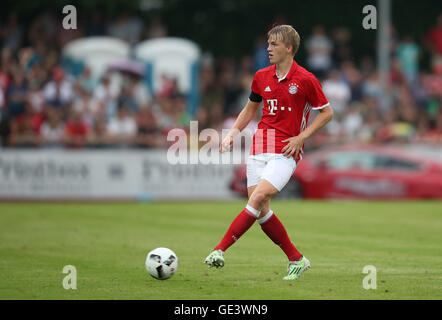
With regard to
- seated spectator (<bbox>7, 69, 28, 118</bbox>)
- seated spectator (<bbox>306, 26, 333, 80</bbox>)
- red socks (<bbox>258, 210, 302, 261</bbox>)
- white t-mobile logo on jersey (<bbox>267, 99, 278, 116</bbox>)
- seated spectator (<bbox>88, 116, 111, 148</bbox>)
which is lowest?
red socks (<bbox>258, 210, 302, 261</bbox>)

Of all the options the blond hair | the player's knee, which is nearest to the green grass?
the player's knee

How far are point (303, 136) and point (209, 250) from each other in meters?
3.23

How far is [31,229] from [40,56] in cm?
1152

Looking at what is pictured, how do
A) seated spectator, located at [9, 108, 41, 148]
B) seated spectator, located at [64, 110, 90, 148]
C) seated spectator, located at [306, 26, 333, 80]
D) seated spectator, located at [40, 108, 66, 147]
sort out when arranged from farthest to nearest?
seated spectator, located at [306, 26, 333, 80], seated spectator, located at [64, 110, 90, 148], seated spectator, located at [40, 108, 66, 147], seated spectator, located at [9, 108, 41, 148]

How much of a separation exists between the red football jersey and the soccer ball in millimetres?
1470

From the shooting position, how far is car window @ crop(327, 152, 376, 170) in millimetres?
23359

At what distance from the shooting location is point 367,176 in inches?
917

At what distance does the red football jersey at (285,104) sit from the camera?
905cm

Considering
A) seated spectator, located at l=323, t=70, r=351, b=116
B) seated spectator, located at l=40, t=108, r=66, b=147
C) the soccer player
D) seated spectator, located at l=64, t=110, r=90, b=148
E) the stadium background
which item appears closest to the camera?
the soccer player

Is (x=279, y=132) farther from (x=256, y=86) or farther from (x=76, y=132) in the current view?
(x=76, y=132)

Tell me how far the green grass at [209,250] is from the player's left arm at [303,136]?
4.48ft

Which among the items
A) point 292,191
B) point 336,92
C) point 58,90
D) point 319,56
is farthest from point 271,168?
point 319,56

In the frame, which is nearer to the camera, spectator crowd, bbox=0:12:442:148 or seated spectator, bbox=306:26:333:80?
Result: spectator crowd, bbox=0:12:442:148

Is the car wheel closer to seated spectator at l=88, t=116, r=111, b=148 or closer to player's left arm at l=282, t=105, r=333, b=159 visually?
seated spectator at l=88, t=116, r=111, b=148
